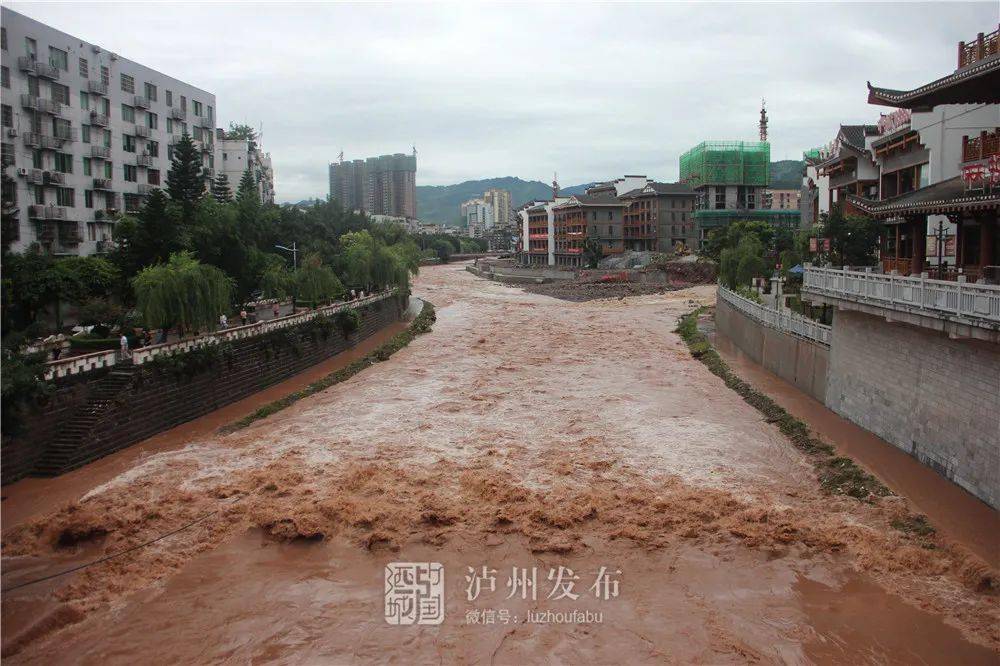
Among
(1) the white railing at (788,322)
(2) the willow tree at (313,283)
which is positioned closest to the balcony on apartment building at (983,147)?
(1) the white railing at (788,322)

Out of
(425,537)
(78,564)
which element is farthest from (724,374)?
(78,564)

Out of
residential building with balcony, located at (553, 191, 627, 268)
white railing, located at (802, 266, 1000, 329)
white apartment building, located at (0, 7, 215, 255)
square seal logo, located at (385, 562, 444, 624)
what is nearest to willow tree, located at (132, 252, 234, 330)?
white apartment building, located at (0, 7, 215, 255)

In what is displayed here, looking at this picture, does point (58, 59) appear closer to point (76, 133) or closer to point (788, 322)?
point (76, 133)

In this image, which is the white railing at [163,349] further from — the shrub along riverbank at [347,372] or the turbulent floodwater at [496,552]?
the turbulent floodwater at [496,552]

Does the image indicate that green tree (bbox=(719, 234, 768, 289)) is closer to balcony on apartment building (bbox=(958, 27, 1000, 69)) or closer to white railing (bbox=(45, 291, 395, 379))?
white railing (bbox=(45, 291, 395, 379))

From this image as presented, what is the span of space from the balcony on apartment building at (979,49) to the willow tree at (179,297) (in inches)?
843

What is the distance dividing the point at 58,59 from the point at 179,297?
1923 cm

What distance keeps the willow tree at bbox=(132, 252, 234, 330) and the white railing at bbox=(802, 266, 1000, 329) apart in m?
18.3

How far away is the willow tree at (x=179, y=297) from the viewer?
74.5 ft

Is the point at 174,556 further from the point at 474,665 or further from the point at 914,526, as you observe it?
the point at 914,526

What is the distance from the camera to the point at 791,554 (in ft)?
40.8

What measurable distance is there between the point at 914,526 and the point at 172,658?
12.2 m

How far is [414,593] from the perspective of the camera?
11.4 metres

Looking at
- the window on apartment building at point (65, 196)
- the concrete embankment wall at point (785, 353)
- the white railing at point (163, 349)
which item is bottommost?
the concrete embankment wall at point (785, 353)
